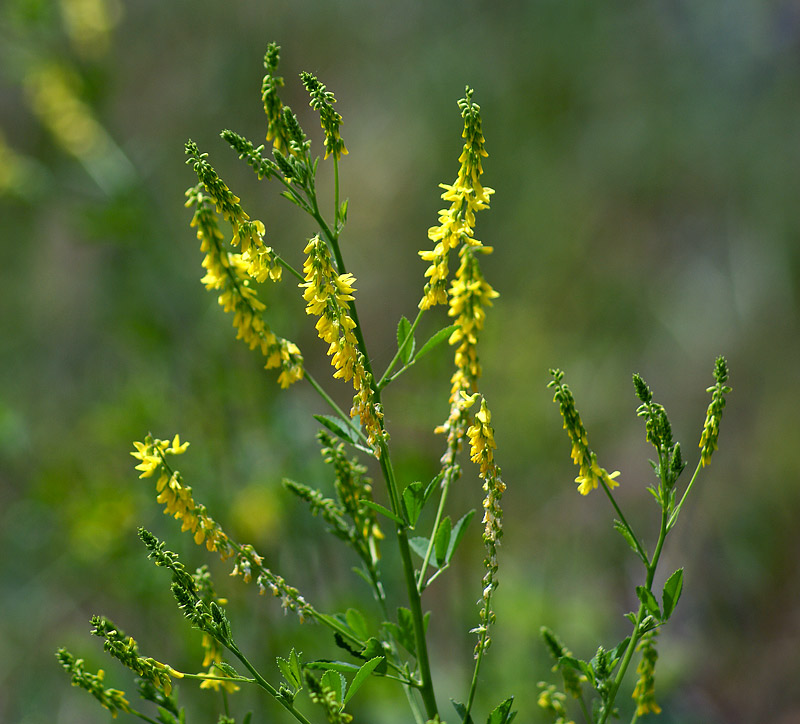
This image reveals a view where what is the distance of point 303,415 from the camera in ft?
11.7

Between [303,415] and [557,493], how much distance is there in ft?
5.64

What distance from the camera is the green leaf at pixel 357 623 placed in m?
1.44

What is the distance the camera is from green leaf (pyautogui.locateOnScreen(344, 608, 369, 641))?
1.44 meters

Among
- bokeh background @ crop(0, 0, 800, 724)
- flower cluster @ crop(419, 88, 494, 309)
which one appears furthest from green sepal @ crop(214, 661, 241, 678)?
bokeh background @ crop(0, 0, 800, 724)

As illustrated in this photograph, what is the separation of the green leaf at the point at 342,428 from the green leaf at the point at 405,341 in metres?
0.14

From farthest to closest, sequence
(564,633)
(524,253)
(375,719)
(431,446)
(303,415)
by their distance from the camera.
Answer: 1. (524,253)
2. (431,446)
3. (303,415)
4. (564,633)
5. (375,719)

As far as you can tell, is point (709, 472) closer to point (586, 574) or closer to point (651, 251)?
point (586, 574)

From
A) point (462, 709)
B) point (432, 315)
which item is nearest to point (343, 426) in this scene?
point (462, 709)

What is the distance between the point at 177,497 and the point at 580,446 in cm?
61

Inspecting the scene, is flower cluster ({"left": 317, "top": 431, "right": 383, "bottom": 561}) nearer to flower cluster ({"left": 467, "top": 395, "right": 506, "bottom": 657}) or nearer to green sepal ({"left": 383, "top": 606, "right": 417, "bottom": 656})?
green sepal ({"left": 383, "top": 606, "right": 417, "bottom": 656})

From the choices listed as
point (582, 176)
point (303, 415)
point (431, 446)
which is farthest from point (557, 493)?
point (582, 176)

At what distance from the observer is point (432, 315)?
4.18 meters

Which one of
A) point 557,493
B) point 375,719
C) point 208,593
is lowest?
point 208,593

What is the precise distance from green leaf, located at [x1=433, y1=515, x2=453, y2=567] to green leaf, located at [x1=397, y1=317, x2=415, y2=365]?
268mm
